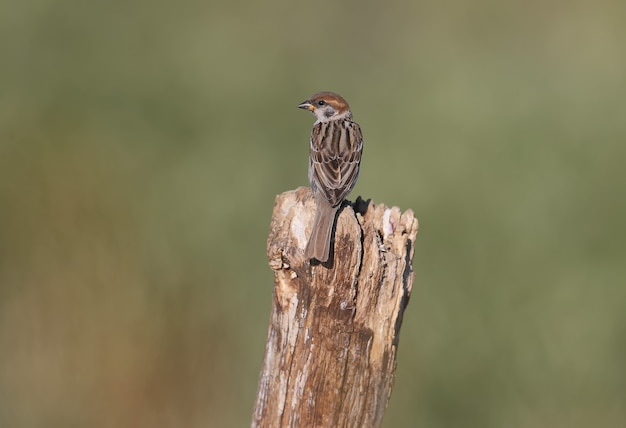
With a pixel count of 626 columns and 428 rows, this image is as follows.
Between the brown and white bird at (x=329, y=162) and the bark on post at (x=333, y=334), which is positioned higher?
the brown and white bird at (x=329, y=162)

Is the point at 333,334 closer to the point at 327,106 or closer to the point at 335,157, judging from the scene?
the point at 335,157

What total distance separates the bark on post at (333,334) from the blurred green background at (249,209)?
2.24m

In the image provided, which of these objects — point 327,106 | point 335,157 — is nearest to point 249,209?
point 327,106

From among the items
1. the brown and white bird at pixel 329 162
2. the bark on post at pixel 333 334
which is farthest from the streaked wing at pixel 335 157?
the bark on post at pixel 333 334

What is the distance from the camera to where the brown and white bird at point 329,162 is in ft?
13.4

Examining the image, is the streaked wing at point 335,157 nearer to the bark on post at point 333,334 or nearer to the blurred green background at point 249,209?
the bark on post at point 333,334

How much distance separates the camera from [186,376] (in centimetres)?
621

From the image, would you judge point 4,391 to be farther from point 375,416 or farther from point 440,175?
point 440,175

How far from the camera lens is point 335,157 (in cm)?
563

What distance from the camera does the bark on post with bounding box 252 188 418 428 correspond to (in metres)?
3.94

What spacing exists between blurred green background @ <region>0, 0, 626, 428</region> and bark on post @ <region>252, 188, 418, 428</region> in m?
2.24

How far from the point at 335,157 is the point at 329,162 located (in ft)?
0.27

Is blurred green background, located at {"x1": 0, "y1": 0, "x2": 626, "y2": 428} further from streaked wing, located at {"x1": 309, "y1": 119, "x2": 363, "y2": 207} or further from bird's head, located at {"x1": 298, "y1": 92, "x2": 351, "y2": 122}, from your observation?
streaked wing, located at {"x1": 309, "y1": 119, "x2": 363, "y2": 207}

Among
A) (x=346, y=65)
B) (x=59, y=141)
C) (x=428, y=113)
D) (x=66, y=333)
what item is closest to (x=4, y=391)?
(x=66, y=333)
